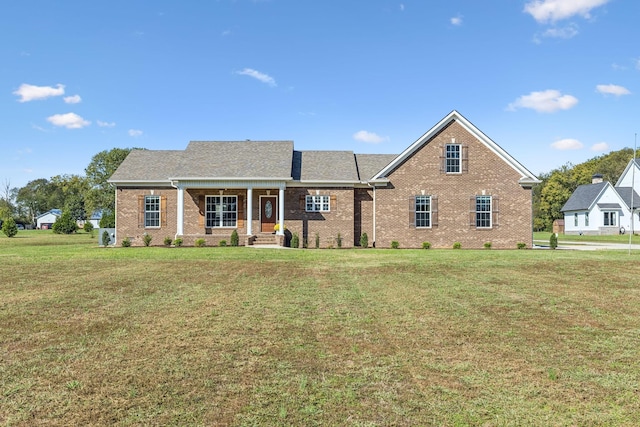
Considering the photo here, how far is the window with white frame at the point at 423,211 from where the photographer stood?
2386cm

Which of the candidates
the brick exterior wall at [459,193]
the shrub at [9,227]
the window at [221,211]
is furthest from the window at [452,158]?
the shrub at [9,227]

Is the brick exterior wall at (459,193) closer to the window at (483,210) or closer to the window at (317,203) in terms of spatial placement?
the window at (483,210)

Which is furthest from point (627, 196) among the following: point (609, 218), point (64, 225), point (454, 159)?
point (64, 225)

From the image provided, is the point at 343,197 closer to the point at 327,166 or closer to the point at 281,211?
the point at 327,166

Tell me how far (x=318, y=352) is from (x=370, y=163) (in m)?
23.3

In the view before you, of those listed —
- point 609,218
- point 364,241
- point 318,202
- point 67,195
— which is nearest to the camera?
point 364,241

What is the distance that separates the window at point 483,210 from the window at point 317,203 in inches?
337

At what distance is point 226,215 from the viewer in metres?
25.5

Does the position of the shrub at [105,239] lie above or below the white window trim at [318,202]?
below

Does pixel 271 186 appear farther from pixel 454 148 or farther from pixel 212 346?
pixel 212 346

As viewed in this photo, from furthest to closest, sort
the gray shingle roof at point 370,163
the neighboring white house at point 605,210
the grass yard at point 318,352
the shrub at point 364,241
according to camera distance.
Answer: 1. the neighboring white house at point 605,210
2. the gray shingle roof at point 370,163
3. the shrub at point 364,241
4. the grass yard at point 318,352

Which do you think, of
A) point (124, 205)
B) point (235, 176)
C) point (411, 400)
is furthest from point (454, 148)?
point (411, 400)

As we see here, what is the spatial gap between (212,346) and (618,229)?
52929 mm

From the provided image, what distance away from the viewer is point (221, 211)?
25.5m
